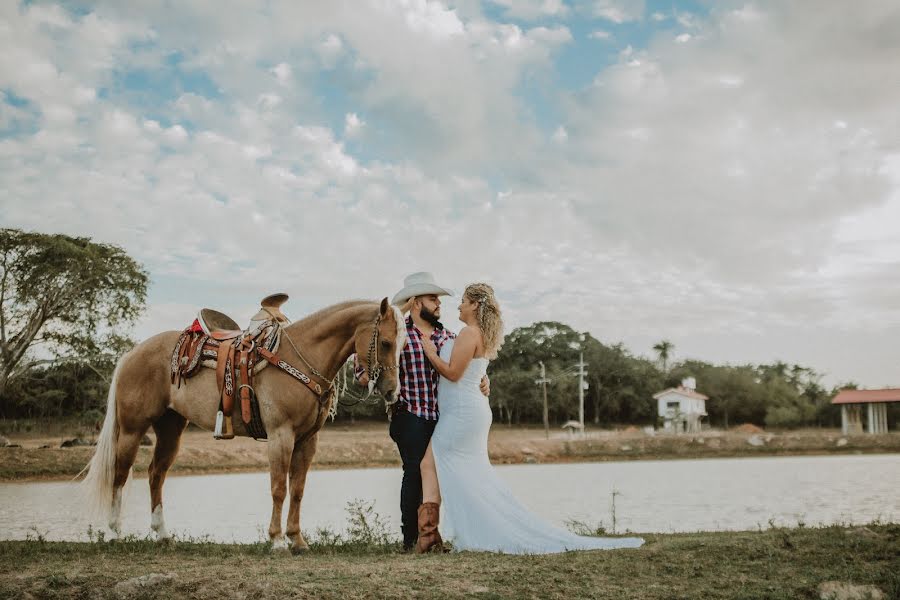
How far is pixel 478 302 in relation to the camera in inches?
262

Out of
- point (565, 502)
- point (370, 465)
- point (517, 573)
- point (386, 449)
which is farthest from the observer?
point (386, 449)

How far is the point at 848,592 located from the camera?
4359 millimetres

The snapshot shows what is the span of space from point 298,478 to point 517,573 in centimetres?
271

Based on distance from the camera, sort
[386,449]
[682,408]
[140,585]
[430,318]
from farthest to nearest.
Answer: [682,408] → [386,449] → [430,318] → [140,585]

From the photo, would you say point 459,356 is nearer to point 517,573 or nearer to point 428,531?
point 428,531

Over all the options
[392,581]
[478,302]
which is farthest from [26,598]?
[478,302]

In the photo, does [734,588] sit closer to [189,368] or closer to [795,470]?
[189,368]

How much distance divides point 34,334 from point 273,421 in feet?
77.9

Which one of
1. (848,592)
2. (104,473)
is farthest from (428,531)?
(104,473)

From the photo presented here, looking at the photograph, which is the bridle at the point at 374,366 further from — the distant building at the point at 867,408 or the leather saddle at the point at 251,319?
the distant building at the point at 867,408

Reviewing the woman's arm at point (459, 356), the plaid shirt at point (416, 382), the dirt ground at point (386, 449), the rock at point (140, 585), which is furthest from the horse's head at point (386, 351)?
the dirt ground at point (386, 449)

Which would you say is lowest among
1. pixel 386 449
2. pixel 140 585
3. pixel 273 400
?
Result: pixel 386 449

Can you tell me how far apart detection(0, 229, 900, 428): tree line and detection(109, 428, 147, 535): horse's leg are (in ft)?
7.16

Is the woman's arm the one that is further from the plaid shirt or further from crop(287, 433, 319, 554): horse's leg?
crop(287, 433, 319, 554): horse's leg
